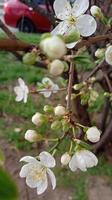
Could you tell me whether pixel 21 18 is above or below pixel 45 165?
below

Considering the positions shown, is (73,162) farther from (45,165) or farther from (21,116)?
(21,116)

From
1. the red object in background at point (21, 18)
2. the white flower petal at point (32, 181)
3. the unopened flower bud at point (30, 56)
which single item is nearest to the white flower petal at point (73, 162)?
the white flower petal at point (32, 181)

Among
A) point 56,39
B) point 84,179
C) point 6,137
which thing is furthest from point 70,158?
point 6,137

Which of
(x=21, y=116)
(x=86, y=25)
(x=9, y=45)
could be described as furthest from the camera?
(x=21, y=116)

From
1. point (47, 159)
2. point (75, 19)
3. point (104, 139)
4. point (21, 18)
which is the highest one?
point (75, 19)

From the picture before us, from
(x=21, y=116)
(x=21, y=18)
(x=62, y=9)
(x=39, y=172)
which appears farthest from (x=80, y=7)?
(x=21, y=18)

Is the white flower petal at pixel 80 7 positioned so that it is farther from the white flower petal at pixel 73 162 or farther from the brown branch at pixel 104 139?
the brown branch at pixel 104 139

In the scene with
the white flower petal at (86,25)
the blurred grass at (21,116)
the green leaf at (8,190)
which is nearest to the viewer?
the green leaf at (8,190)
